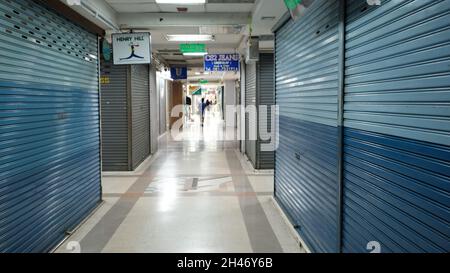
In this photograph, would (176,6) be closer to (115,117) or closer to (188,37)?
(188,37)

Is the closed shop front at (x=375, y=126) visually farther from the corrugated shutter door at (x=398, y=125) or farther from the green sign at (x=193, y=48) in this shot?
the green sign at (x=193, y=48)

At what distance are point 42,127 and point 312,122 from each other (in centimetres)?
295

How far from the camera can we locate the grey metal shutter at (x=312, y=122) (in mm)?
3320

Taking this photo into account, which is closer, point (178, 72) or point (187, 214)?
point (187, 214)

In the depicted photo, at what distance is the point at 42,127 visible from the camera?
4.05 metres

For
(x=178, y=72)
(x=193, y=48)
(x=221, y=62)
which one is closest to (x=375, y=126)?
(x=193, y=48)

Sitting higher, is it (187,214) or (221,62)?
(221,62)

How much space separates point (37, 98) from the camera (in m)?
3.91

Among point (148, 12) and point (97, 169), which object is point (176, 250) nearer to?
point (97, 169)

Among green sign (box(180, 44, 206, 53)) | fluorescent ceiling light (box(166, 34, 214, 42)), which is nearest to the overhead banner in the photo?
fluorescent ceiling light (box(166, 34, 214, 42))

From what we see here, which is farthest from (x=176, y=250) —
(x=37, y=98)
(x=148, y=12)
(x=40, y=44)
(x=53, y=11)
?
(x=148, y=12)

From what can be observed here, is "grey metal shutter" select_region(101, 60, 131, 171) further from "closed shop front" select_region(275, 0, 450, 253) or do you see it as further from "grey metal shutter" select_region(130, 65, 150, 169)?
"closed shop front" select_region(275, 0, 450, 253)

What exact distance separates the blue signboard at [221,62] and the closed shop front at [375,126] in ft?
21.5

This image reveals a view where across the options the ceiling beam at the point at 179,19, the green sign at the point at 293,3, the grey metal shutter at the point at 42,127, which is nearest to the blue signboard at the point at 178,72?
the ceiling beam at the point at 179,19
